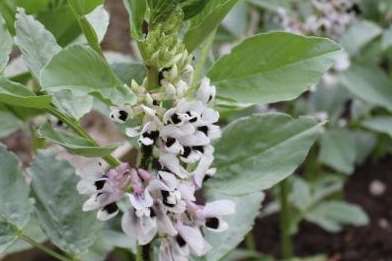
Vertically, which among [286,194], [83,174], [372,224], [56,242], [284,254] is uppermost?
[83,174]

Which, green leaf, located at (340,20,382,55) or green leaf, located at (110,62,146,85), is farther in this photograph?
green leaf, located at (340,20,382,55)

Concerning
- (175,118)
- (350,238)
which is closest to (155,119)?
(175,118)

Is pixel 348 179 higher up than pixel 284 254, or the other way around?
pixel 284 254

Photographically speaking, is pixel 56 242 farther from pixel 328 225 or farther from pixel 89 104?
pixel 328 225

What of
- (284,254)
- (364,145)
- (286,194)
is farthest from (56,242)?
(364,145)

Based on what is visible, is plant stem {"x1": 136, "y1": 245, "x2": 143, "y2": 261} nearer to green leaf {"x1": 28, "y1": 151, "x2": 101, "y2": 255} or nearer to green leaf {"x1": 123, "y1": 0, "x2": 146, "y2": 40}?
green leaf {"x1": 28, "y1": 151, "x2": 101, "y2": 255}

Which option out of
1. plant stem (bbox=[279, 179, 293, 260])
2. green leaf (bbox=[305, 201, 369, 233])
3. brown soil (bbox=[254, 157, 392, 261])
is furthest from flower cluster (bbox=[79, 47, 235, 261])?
brown soil (bbox=[254, 157, 392, 261])
